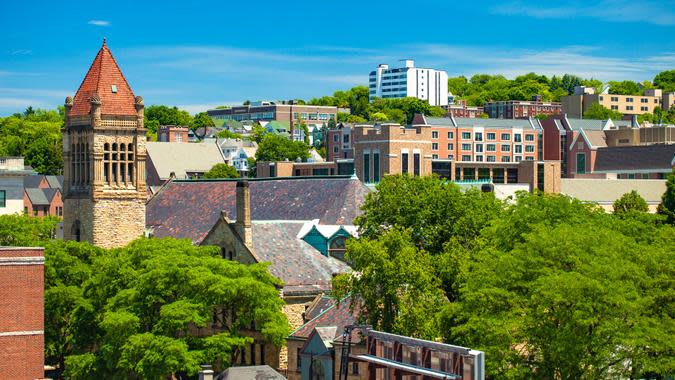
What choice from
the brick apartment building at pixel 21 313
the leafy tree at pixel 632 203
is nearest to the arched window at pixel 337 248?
the brick apartment building at pixel 21 313

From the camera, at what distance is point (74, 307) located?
78750 millimetres

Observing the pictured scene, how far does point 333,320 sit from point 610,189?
9417cm

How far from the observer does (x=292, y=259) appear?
83.2 m

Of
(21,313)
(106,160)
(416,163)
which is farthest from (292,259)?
(416,163)

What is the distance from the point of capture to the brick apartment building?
205 feet

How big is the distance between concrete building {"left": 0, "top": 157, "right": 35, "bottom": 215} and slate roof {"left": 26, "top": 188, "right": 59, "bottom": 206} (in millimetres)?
61439

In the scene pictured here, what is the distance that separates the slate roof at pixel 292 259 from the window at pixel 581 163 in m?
112

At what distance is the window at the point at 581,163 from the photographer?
19350 cm

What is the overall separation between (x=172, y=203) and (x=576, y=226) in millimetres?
43003

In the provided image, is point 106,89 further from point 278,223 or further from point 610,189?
point 610,189

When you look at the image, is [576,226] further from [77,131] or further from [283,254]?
[77,131]

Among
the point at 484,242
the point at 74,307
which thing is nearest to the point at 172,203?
the point at 74,307

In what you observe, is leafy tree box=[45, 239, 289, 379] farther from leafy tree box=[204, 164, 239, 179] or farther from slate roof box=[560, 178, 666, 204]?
leafy tree box=[204, 164, 239, 179]

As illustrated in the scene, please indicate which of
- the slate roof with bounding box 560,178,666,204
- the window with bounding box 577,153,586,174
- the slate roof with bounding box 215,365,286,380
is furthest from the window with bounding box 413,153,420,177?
the slate roof with bounding box 215,365,286,380
